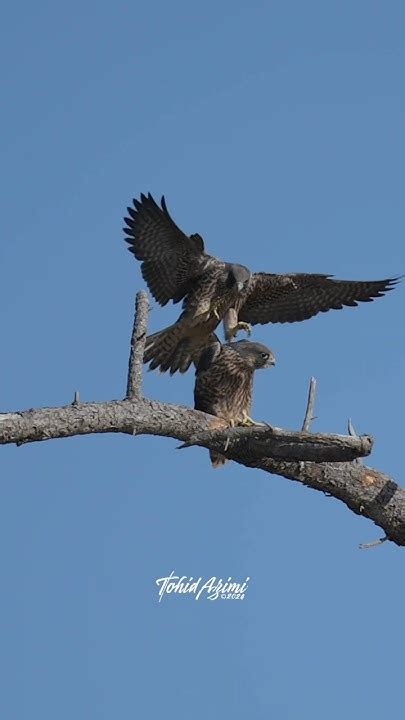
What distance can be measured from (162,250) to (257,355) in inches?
73.8

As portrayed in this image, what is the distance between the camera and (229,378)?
7172mm

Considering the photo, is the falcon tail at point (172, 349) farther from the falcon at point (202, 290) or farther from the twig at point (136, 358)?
the twig at point (136, 358)

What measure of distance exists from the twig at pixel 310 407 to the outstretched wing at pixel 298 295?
293 centimetres

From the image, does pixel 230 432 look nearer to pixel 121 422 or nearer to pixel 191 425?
pixel 191 425

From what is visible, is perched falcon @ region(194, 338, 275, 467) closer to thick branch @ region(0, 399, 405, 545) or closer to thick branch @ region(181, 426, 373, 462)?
thick branch @ region(0, 399, 405, 545)

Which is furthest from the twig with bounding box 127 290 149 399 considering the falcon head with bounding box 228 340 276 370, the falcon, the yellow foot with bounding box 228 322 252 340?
the yellow foot with bounding box 228 322 252 340

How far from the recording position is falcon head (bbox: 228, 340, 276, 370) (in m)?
7.30

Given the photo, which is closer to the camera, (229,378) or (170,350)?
(229,378)

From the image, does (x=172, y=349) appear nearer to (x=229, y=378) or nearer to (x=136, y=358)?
(x=229, y=378)

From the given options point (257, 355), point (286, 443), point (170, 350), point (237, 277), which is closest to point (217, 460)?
point (257, 355)

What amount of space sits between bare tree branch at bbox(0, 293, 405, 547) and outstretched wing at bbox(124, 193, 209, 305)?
9.31ft

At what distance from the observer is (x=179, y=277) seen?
29.6ft

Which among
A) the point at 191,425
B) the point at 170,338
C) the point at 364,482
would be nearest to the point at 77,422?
the point at 191,425

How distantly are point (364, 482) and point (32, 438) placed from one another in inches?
81.0
